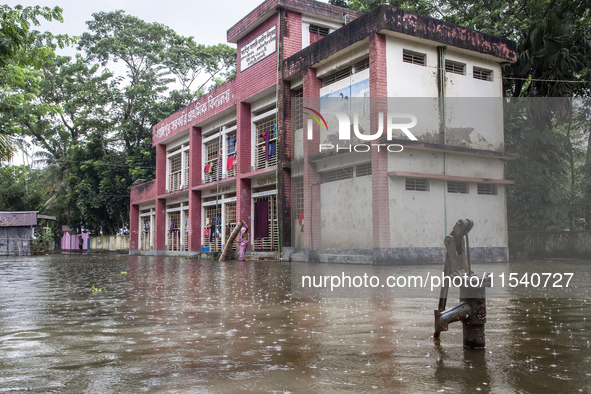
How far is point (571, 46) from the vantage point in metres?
17.1

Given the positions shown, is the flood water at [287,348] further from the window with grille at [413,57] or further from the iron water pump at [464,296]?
the window with grille at [413,57]

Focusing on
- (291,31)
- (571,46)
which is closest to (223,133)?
(291,31)

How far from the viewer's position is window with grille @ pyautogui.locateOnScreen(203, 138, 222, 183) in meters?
24.6

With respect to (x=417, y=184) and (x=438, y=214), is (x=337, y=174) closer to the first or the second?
(x=417, y=184)

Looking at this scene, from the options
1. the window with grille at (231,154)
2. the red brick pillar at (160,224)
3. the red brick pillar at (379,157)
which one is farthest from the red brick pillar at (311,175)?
the red brick pillar at (160,224)

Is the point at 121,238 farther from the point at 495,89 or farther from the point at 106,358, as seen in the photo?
the point at 106,358

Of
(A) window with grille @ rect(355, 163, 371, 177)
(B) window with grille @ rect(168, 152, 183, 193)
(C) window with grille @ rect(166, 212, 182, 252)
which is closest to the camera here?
(A) window with grille @ rect(355, 163, 371, 177)

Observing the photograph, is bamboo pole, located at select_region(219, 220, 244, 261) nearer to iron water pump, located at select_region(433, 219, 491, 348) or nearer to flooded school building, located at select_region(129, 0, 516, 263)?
flooded school building, located at select_region(129, 0, 516, 263)

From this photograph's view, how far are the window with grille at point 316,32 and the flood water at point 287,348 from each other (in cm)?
1530

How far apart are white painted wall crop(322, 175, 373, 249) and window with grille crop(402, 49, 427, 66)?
11.8ft

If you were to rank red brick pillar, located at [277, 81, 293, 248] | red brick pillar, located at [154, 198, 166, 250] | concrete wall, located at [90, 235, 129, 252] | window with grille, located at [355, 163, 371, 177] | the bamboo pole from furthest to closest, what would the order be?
concrete wall, located at [90, 235, 129, 252] → red brick pillar, located at [154, 198, 166, 250] → the bamboo pole → red brick pillar, located at [277, 81, 293, 248] → window with grille, located at [355, 163, 371, 177]

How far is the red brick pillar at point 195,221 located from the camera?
83.5 ft

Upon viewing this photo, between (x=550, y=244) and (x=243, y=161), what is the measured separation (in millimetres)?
11592

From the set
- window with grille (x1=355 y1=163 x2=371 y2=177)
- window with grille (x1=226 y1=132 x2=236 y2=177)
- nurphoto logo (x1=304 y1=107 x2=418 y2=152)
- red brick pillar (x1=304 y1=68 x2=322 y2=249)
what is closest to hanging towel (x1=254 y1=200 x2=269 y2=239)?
window with grille (x1=226 y1=132 x2=236 y2=177)
